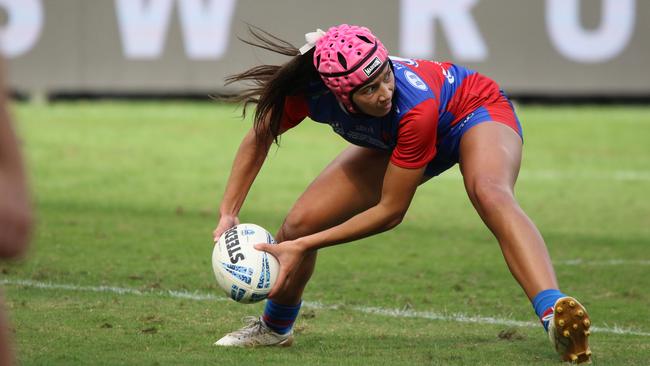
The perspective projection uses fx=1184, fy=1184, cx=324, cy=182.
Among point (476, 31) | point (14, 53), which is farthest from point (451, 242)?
point (14, 53)

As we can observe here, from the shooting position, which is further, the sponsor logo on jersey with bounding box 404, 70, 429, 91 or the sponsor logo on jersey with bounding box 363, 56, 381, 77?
the sponsor logo on jersey with bounding box 404, 70, 429, 91

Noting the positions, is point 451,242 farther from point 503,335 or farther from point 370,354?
point 370,354

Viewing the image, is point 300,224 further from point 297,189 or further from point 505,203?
point 297,189

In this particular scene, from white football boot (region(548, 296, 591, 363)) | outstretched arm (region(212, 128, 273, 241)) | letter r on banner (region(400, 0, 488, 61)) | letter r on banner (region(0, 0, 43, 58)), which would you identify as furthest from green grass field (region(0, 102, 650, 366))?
letter r on banner (region(0, 0, 43, 58))

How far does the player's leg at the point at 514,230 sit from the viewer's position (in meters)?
5.02

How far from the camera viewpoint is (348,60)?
523 centimetres

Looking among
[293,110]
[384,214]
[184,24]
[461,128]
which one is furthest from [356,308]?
[184,24]

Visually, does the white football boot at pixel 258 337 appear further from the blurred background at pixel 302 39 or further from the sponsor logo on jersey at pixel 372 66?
the blurred background at pixel 302 39

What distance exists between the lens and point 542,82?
63.4ft

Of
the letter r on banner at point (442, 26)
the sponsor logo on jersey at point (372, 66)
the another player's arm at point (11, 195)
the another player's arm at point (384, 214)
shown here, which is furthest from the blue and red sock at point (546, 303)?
the letter r on banner at point (442, 26)

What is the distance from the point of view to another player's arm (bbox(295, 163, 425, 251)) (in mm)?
5414

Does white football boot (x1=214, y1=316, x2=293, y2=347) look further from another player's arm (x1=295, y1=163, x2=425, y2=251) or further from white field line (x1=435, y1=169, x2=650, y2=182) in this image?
white field line (x1=435, y1=169, x2=650, y2=182)

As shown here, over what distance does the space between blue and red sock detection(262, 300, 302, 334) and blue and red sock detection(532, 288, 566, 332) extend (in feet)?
4.52

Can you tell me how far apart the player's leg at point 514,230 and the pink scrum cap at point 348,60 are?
2.18 feet
